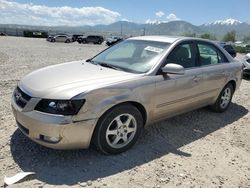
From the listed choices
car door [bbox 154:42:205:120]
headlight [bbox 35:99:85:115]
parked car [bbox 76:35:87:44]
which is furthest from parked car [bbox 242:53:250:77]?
parked car [bbox 76:35:87:44]

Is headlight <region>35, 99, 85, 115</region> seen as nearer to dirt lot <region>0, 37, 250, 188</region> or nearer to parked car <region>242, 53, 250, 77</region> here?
dirt lot <region>0, 37, 250, 188</region>

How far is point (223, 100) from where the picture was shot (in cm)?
598

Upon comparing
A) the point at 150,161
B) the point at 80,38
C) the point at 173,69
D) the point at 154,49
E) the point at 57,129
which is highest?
the point at 154,49

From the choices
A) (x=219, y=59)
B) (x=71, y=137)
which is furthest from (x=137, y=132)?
(x=219, y=59)

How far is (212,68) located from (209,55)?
1.01 ft

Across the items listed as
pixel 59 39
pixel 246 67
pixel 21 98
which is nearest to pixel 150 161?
pixel 21 98

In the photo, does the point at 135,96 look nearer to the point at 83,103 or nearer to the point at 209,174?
the point at 83,103

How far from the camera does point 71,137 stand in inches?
132

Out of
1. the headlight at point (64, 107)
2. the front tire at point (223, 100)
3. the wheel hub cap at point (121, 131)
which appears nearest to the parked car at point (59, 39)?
the front tire at point (223, 100)

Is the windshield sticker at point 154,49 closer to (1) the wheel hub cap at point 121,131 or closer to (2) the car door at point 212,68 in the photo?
(2) the car door at point 212,68

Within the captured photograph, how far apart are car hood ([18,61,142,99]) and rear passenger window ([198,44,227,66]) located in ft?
5.97

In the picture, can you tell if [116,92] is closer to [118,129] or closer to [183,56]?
[118,129]

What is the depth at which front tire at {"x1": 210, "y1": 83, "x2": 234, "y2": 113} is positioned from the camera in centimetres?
582

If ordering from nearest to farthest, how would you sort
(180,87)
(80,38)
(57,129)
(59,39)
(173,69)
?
1. (57,129)
2. (173,69)
3. (180,87)
4. (59,39)
5. (80,38)
